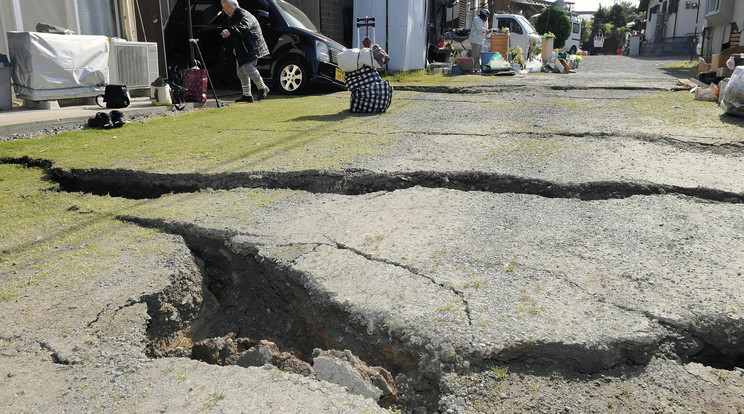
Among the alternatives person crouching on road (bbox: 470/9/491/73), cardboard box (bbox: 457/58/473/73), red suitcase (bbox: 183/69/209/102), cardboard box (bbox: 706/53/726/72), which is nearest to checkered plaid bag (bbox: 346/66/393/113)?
red suitcase (bbox: 183/69/209/102)

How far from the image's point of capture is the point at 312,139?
5480mm

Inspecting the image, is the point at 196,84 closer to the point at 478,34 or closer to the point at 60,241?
the point at 60,241

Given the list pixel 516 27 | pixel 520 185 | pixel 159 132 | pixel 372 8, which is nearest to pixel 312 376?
pixel 520 185

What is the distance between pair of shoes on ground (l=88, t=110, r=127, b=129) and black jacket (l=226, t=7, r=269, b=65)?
102 inches

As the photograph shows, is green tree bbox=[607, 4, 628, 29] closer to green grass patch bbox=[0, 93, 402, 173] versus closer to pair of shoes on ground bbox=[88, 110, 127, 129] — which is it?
green grass patch bbox=[0, 93, 402, 173]

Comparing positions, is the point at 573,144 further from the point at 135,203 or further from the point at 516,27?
the point at 516,27

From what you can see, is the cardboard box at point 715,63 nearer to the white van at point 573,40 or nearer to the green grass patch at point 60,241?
the green grass patch at point 60,241

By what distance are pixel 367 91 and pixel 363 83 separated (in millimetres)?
111

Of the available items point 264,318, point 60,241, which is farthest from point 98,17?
point 264,318

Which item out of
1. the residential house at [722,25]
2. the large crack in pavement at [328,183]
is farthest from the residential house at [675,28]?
the large crack in pavement at [328,183]

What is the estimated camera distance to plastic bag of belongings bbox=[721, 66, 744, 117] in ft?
20.9

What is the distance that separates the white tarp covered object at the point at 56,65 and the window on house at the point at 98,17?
4.15ft

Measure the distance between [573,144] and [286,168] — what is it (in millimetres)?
2626

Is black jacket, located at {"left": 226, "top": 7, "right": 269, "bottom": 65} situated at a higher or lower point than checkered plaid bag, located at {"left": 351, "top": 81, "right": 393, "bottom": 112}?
higher
